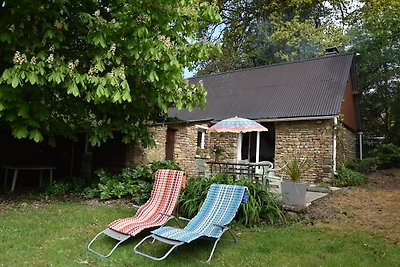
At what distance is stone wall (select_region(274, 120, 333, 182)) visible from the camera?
12.5 m

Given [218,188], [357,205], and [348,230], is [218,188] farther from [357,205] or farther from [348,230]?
[357,205]

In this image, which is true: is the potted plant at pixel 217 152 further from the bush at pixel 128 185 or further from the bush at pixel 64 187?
the bush at pixel 64 187

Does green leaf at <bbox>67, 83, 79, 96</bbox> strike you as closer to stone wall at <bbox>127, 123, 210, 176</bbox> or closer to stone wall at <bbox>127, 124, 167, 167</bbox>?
stone wall at <bbox>127, 124, 167, 167</bbox>

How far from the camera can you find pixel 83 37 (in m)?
7.17

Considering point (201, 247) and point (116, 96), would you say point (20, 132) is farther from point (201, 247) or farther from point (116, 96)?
point (201, 247)

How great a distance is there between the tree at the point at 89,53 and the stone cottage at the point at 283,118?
3.52 meters

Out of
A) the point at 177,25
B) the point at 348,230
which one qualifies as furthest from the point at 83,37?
the point at 348,230

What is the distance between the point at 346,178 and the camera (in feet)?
38.3

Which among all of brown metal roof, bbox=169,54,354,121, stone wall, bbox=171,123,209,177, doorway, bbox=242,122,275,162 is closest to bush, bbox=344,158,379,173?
brown metal roof, bbox=169,54,354,121

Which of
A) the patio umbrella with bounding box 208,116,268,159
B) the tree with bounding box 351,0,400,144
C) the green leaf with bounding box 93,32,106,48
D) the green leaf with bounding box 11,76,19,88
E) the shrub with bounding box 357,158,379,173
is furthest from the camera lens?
the tree with bounding box 351,0,400,144

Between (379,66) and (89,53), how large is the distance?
1626cm

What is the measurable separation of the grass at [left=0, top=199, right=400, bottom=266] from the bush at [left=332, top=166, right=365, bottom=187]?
635 cm

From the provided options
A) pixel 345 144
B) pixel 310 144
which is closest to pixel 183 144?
pixel 310 144

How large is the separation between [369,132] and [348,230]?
48.9ft
